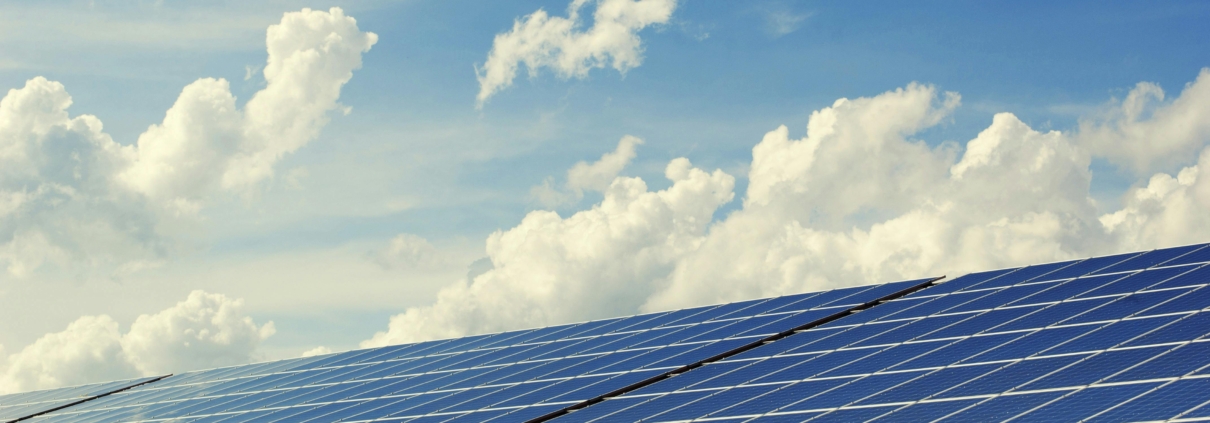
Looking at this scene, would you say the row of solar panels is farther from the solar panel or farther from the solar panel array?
the solar panel

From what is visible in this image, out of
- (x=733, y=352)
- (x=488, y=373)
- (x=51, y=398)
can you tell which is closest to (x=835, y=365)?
(x=733, y=352)

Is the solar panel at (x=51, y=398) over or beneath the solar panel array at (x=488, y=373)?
over

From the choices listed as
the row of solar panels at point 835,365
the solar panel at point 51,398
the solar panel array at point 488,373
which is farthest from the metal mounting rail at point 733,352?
the solar panel at point 51,398

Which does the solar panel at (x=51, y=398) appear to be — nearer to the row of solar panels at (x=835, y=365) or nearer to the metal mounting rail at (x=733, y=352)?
the row of solar panels at (x=835, y=365)

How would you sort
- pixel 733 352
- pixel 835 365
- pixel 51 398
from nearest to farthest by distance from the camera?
pixel 835 365, pixel 733 352, pixel 51 398

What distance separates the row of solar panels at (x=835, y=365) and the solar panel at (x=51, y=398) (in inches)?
196

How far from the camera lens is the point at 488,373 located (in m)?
33.4

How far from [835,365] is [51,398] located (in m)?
41.6

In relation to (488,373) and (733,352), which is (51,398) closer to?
(488,373)

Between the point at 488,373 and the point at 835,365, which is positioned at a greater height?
the point at 488,373

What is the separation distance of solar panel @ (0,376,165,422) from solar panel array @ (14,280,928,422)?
87.9 inches

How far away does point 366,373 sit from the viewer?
3888 centimetres

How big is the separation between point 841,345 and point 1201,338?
842 cm

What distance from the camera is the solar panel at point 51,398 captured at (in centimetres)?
4594
